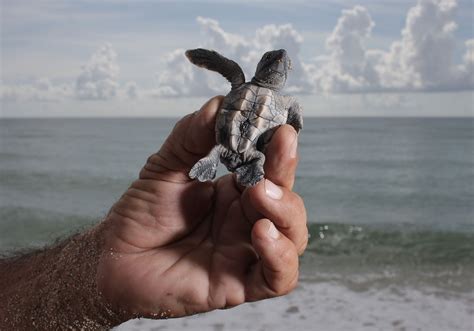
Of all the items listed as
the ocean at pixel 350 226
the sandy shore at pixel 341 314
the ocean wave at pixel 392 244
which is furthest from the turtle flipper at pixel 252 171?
the ocean wave at pixel 392 244

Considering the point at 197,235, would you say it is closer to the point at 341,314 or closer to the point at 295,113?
the point at 295,113

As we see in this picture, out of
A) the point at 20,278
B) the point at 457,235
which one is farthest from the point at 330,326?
the point at 457,235

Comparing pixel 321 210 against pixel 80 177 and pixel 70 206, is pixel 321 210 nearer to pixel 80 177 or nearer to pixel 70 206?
pixel 70 206

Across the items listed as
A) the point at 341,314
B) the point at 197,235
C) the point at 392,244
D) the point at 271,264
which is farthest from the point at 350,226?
the point at 271,264

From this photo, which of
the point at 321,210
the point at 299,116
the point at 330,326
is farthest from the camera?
the point at 321,210

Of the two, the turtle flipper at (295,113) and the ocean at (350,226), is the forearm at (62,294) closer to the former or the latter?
the ocean at (350,226)

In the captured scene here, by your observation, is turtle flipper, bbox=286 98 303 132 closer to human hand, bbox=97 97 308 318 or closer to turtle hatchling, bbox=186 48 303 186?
turtle hatchling, bbox=186 48 303 186

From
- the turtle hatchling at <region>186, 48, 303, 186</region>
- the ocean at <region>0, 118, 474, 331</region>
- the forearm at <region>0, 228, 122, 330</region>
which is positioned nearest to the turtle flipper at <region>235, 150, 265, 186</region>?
the turtle hatchling at <region>186, 48, 303, 186</region>
